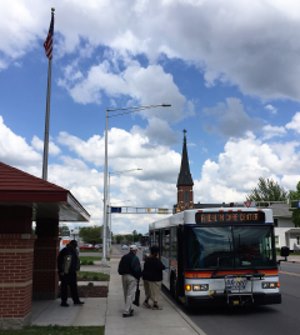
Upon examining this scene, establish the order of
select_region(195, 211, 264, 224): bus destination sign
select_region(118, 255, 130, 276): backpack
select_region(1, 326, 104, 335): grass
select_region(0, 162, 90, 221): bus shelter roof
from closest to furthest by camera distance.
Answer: select_region(0, 162, 90, 221): bus shelter roof, select_region(1, 326, 104, 335): grass, select_region(118, 255, 130, 276): backpack, select_region(195, 211, 264, 224): bus destination sign

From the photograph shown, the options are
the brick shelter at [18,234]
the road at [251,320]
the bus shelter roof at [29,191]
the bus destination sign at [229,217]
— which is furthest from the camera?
the bus destination sign at [229,217]

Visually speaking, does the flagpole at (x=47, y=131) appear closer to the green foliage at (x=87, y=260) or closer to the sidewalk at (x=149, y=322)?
the sidewalk at (x=149, y=322)

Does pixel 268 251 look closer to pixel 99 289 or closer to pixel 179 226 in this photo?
pixel 179 226

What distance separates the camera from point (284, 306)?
532 inches

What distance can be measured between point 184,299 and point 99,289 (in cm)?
599

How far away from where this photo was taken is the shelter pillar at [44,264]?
1460cm

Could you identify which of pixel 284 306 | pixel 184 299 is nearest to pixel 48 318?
pixel 184 299

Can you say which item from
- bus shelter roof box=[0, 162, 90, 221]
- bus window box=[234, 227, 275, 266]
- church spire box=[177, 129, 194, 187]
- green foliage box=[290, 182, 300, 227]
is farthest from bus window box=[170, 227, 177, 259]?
church spire box=[177, 129, 194, 187]

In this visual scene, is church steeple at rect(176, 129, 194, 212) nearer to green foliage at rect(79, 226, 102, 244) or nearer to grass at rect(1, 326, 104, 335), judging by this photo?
green foliage at rect(79, 226, 102, 244)

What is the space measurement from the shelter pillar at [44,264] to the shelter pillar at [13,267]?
4.72 metres

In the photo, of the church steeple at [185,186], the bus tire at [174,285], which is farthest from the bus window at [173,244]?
the church steeple at [185,186]

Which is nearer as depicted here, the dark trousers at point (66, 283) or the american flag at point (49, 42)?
the dark trousers at point (66, 283)

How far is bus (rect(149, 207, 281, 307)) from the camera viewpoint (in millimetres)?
11547

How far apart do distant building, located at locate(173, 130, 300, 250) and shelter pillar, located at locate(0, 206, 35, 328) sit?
4051cm
